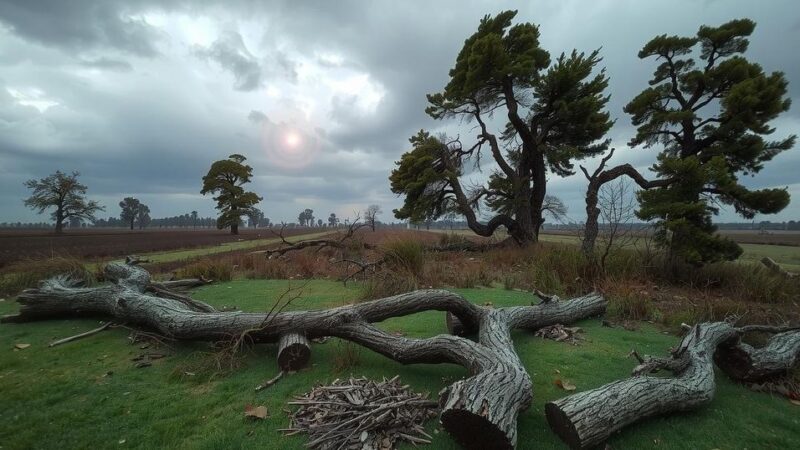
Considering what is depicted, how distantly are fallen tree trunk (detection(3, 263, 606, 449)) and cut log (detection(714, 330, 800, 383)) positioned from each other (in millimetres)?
1664

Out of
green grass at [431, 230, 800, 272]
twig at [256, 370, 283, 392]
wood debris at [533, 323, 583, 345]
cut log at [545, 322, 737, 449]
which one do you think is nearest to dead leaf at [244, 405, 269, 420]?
twig at [256, 370, 283, 392]

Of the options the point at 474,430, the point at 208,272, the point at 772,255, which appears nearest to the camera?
the point at 474,430

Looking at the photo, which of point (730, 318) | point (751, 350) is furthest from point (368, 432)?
point (730, 318)

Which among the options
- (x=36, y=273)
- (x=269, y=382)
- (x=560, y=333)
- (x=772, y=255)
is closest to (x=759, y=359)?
(x=560, y=333)

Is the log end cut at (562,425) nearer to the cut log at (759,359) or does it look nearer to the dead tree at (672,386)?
the dead tree at (672,386)

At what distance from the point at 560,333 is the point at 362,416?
10.4ft

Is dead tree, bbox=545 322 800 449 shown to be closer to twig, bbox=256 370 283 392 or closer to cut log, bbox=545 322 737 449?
cut log, bbox=545 322 737 449

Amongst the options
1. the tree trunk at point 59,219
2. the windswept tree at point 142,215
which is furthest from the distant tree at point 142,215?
the tree trunk at point 59,219

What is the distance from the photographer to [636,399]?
2.36 meters

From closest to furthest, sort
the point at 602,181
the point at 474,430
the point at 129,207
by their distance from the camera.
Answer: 1. the point at 474,430
2. the point at 602,181
3. the point at 129,207

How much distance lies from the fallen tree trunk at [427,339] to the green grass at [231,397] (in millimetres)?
253

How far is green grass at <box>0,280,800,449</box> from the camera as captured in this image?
2.26 m

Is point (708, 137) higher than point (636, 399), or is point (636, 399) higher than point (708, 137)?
point (708, 137)

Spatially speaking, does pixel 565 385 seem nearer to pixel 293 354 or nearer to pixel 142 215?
pixel 293 354
